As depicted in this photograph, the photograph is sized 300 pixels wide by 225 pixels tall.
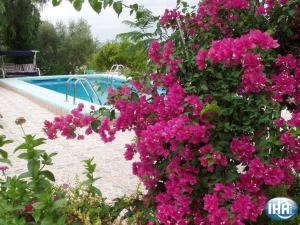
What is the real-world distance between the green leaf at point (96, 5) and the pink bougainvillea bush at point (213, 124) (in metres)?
0.34

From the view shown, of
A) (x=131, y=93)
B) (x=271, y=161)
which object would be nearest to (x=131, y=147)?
(x=131, y=93)

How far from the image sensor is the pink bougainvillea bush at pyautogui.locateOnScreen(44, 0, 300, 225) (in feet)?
6.11

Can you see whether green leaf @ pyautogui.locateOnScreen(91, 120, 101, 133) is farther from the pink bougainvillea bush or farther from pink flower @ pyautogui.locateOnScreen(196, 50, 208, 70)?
pink flower @ pyautogui.locateOnScreen(196, 50, 208, 70)

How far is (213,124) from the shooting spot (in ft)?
6.33

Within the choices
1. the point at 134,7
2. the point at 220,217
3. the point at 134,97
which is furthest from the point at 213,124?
the point at 134,7

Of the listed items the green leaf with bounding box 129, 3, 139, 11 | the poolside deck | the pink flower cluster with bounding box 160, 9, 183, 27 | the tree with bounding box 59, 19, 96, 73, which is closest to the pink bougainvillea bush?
the pink flower cluster with bounding box 160, 9, 183, 27

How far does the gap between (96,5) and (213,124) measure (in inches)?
35.5

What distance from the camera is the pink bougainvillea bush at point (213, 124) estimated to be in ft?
6.11

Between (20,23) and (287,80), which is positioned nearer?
(287,80)

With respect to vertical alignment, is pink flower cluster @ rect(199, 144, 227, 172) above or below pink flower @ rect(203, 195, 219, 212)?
above

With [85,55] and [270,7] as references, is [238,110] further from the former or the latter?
[85,55]

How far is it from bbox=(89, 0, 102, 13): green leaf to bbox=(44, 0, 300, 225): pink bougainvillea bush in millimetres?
342

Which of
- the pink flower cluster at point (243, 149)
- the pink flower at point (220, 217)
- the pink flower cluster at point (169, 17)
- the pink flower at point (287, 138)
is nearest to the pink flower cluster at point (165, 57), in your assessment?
the pink flower cluster at point (169, 17)

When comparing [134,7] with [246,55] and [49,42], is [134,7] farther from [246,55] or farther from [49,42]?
[49,42]
